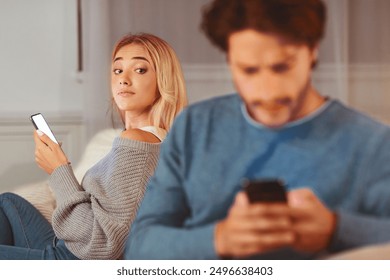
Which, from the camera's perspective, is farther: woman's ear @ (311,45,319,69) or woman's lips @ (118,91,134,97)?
woman's lips @ (118,91,134,97)

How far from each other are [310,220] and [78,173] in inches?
27.4

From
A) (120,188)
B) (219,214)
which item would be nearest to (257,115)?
(219,214)

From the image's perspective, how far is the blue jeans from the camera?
86.1 inches

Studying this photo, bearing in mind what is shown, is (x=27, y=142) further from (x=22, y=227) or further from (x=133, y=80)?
(x=133, y=80)

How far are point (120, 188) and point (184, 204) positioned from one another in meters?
0.23

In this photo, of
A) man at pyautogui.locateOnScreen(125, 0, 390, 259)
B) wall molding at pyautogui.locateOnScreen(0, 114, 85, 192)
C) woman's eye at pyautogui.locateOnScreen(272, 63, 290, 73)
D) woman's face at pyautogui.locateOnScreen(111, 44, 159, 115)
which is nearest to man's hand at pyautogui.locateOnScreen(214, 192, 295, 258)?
man at pyautogui.locateOnScreen(125, 0, 390, 259)

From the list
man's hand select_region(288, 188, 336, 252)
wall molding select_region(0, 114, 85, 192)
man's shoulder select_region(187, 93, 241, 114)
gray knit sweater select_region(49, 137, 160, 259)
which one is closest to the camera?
man's hand select_region(288, 188, 336, 252)

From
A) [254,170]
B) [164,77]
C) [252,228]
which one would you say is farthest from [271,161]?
[164,77]

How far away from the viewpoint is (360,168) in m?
1.78

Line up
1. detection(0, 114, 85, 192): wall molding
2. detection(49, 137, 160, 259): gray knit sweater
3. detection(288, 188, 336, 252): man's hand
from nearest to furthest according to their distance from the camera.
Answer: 1. detection(288, 188, 336, 252): man's hand
2. detection(49, 137, 160, 259): gray knit sweater
3. detection(0, 114, 85, 192): wall molding

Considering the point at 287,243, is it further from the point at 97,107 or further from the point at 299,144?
the point at 97,107

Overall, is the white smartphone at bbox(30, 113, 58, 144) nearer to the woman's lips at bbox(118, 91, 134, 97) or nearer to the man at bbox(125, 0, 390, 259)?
the woman's lips at bbox(118, 91, 134, 97)

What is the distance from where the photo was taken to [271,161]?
5.97 ft

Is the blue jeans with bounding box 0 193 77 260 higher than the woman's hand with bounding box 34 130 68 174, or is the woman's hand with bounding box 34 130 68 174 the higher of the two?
the woman's hand with bounding box 34 130 68 174
